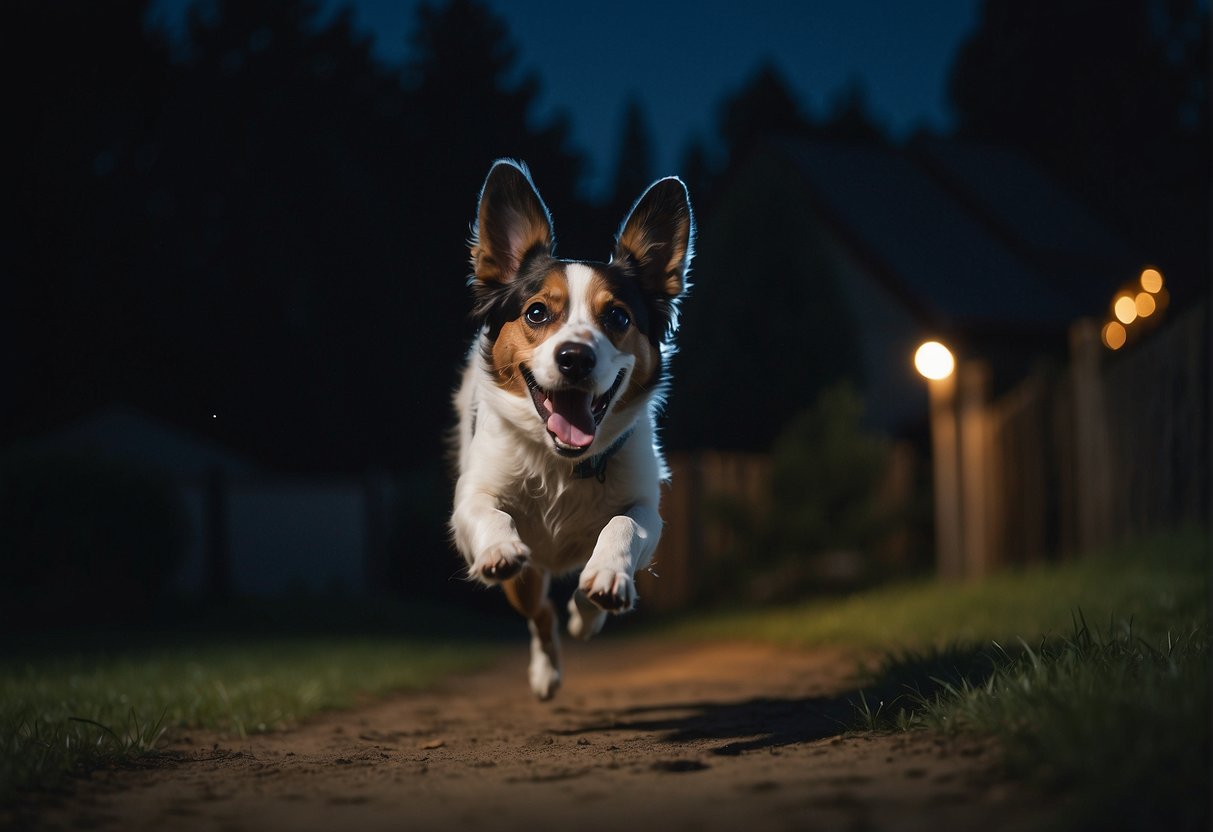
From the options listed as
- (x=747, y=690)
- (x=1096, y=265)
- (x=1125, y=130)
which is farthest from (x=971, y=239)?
(x=747, y=690)

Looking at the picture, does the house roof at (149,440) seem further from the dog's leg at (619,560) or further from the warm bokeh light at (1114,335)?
the dog's leg at (619,560)

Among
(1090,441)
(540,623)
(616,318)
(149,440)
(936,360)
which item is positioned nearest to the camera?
(616,318)

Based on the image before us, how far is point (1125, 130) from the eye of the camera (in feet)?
97.7

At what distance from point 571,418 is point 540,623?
1738mm

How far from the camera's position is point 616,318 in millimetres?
4801

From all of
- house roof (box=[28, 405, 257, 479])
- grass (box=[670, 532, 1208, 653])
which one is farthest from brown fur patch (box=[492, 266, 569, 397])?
house roof (box=[28, 405, 257, 479])

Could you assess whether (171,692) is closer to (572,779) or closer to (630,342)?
(630,342)

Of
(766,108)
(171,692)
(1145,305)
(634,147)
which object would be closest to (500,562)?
(171,692)

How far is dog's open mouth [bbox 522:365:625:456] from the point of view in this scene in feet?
14.9

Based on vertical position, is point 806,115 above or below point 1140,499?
above

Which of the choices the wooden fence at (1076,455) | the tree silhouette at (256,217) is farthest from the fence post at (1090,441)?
the tree silhouette at (256,217)

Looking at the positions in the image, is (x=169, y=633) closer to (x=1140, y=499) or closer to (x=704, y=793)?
(x=1140, y=499)

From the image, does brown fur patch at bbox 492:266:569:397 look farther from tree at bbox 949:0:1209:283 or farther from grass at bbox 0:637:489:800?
tree at bbox 949:0:1209:283

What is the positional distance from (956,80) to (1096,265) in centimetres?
1205
